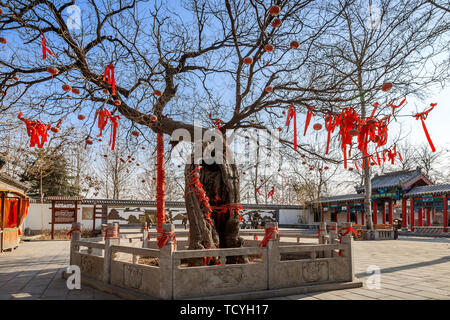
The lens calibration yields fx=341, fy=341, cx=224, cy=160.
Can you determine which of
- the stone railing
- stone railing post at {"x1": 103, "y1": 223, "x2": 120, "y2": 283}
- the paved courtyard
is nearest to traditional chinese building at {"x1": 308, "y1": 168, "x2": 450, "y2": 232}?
the paved courtyard

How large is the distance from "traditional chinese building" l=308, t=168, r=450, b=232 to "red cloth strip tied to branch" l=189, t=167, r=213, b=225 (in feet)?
45.6

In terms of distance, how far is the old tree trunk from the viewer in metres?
6.27

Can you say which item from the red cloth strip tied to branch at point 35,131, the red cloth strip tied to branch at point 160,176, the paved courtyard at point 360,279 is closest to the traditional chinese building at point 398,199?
the paved courtyard at point 360,279

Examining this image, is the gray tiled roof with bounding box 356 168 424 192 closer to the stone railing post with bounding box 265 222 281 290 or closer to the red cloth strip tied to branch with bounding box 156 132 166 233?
the red cloth strip tied to branch with bounding box 156 132 166 233

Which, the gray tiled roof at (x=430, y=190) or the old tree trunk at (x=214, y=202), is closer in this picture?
the old tree trunk at (x=214, y=202)

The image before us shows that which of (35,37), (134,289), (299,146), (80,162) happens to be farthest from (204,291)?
(80,162)

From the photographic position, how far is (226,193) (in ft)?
21.9

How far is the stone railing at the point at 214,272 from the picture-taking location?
4.36 m

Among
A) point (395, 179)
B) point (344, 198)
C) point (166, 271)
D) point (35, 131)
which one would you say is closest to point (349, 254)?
point (166, 271)

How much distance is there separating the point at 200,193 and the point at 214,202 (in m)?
0.60

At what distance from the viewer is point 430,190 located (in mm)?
21875

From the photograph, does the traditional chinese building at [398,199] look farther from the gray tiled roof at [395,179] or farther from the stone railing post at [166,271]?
the stone railing post at [166,271]

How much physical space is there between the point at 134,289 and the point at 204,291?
1068 millimetres
